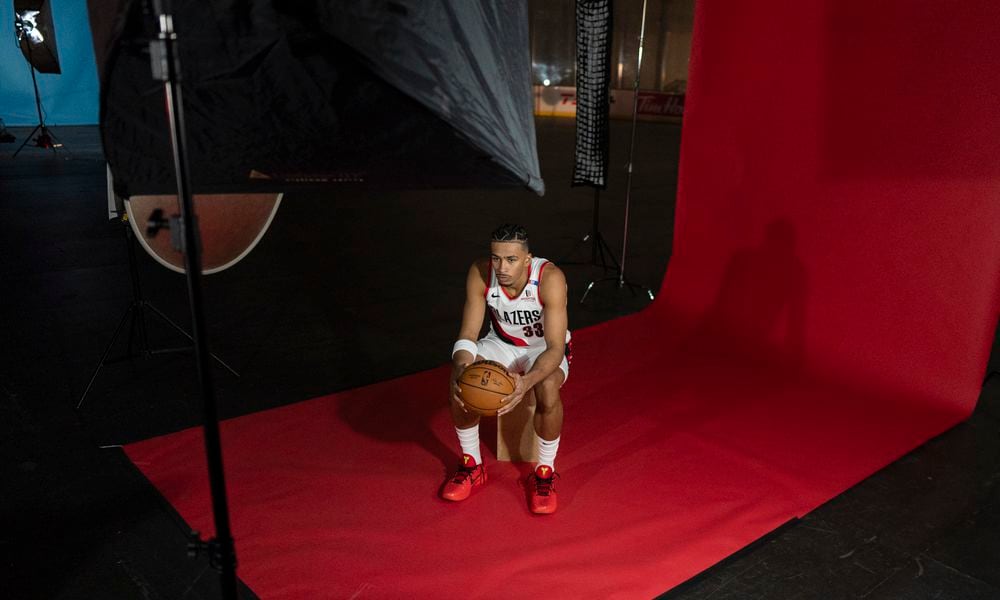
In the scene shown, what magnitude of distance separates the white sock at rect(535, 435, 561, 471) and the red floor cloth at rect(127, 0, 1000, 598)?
0.62ft

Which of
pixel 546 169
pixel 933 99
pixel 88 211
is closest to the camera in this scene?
pixel 933 99

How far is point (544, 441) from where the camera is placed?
3479 mm

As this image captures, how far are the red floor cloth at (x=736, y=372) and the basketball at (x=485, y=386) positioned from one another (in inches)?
21.2

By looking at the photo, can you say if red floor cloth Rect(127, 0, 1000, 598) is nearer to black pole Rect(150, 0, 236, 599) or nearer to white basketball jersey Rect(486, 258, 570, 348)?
white basketball jersey Rect(486, 258, 570, 348)

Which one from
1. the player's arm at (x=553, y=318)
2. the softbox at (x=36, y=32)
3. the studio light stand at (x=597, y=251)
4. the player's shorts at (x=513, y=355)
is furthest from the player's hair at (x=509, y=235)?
the softbox at (x=36, y=32)

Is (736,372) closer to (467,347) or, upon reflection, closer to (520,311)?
(520,311)

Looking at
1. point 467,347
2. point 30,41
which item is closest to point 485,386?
point 467,347

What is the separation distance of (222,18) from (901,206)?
13.6 feet

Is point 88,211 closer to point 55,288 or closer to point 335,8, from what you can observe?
point 55,288

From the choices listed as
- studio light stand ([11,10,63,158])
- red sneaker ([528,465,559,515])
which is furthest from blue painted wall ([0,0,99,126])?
red sneaker ([528,465,559,515])

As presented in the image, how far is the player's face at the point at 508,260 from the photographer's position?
10.6 ft

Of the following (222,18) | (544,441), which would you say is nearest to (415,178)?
(222,18)

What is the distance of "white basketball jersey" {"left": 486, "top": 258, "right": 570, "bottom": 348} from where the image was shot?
3.46m

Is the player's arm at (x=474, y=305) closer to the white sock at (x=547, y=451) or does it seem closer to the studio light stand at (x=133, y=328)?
the white sock at (x=547, y=451)
